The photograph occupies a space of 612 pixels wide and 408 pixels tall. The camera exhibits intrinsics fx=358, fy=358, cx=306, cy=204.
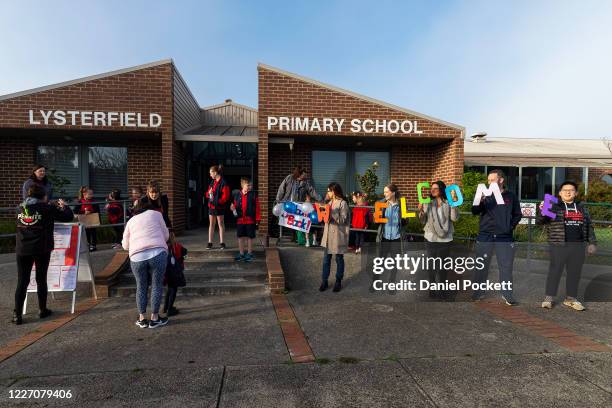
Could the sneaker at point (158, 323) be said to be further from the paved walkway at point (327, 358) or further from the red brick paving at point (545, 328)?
the red brick paving at point (545, 328)

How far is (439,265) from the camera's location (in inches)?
220

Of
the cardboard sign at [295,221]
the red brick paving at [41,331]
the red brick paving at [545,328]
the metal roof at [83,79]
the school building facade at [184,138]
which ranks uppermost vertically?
the metal roof at [83,79]

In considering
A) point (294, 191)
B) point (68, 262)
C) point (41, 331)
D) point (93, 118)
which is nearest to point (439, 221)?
point (294, 191)

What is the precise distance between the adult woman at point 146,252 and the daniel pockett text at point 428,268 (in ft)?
11.0

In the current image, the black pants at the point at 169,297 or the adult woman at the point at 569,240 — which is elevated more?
the adult woman at the point at 569,240

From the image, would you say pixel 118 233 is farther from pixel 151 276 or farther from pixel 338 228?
pixel 338 228

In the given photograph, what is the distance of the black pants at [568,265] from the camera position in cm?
516

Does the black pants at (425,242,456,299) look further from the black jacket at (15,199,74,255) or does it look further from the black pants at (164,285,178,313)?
the black jacket at (15,199,74,255)

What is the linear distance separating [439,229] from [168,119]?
6803 mm

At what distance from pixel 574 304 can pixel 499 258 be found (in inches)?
48.0

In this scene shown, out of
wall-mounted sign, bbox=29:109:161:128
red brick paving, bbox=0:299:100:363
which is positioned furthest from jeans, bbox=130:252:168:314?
wall-mounted sign, bbox=29:109:161:128

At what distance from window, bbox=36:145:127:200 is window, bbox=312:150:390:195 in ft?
19.1

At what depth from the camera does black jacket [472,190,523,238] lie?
5.31 meters

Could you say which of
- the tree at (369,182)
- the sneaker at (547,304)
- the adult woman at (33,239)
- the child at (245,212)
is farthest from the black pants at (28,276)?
the tree at (369,182)
